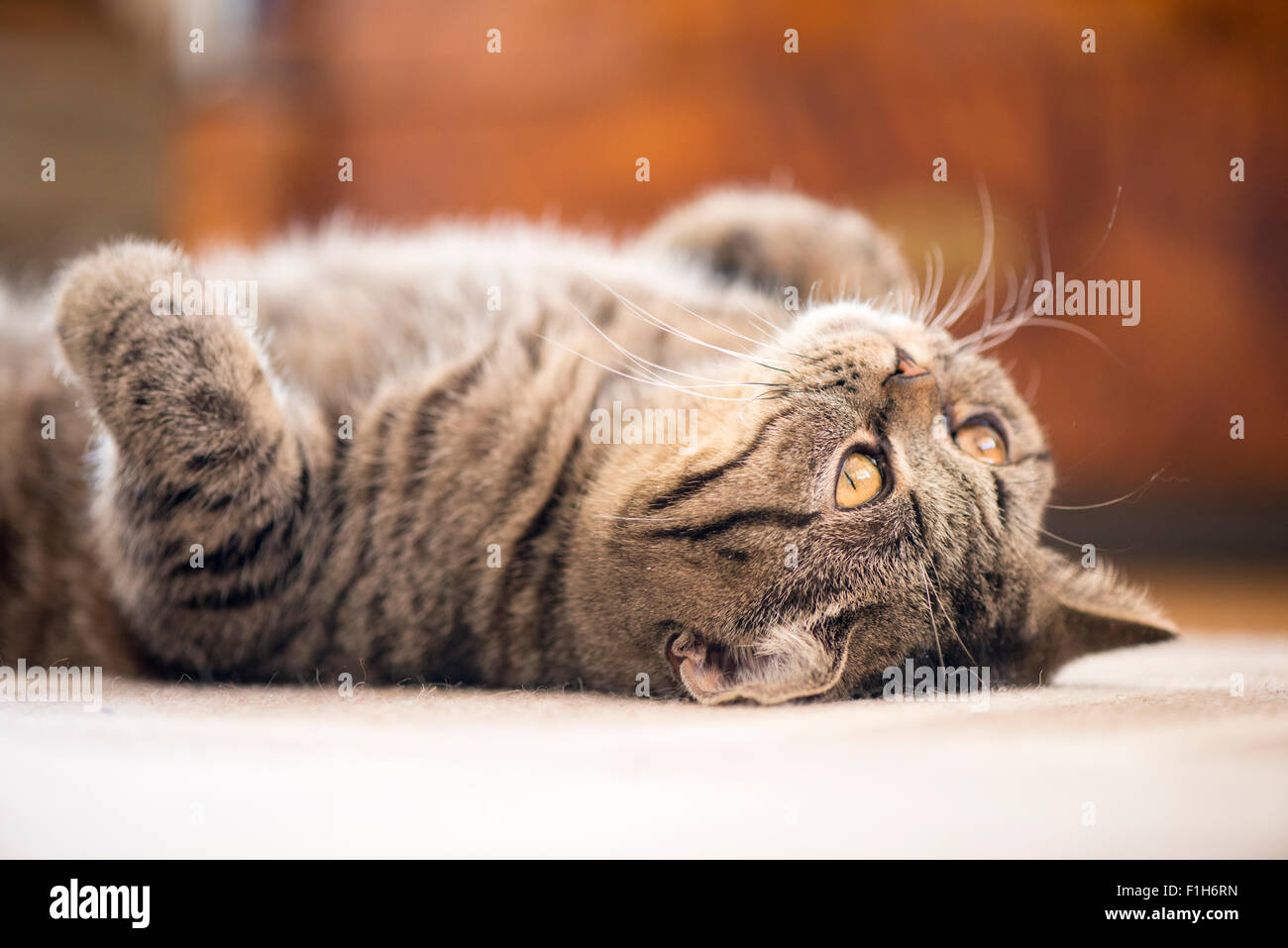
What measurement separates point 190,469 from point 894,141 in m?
2.42

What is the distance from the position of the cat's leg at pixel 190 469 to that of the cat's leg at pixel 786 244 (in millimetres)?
960

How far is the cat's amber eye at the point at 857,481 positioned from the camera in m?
1.26

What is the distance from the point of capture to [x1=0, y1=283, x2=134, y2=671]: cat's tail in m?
1.53

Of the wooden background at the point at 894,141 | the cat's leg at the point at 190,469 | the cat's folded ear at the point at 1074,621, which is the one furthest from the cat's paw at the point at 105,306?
the wooden background at the point at 894,141

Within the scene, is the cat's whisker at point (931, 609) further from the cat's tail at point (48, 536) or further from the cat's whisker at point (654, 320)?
the cat's tail at point (48, 536)

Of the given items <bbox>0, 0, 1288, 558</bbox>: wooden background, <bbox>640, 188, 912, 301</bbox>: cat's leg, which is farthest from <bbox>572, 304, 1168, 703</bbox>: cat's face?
<bbox>0, 0, 1288, 558</bbox>: wooden background

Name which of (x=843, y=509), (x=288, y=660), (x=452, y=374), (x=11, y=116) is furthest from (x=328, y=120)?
(x=843, y=509)

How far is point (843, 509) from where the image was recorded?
1.25 m

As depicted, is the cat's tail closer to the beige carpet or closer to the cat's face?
the beige carpet

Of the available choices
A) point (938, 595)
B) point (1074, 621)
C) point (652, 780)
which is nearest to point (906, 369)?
point (938, 595)
